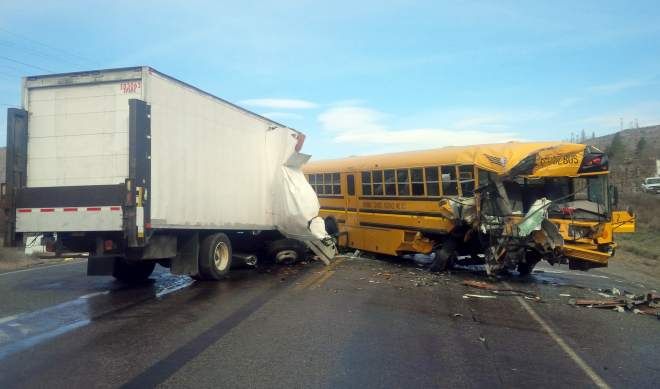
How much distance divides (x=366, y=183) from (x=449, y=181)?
3325 millimetres

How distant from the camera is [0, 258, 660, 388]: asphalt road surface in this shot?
5.22 metres

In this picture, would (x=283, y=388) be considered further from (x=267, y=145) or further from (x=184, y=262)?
(x=267, y=145)

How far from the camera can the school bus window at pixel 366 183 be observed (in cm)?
1563

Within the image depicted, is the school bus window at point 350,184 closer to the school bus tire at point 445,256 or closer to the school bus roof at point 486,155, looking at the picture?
the school bus roof at point 486,155

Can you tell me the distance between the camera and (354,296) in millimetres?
9688

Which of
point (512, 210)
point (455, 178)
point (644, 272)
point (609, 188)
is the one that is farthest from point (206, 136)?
point (644, 272)

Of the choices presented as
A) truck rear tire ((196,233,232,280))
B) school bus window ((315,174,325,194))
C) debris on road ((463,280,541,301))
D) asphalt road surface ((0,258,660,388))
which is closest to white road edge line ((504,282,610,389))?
asphalt road surface ((0,258,660,388))

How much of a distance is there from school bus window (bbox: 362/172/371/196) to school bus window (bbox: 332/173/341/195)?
1244 millimetres

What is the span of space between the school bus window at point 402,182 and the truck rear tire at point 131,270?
6446 millimetres

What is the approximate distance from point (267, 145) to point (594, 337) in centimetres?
859

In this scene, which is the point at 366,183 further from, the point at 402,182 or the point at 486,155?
the point at 486,155

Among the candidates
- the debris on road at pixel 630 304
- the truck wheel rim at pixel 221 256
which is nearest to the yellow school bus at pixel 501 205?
the debris on road at pixel 630 304

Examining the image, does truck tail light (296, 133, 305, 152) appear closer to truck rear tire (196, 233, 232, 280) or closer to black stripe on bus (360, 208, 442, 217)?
black stripe on bus (360, 208, 442, 217)

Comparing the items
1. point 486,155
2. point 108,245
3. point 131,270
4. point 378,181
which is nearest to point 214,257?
point 131,270
